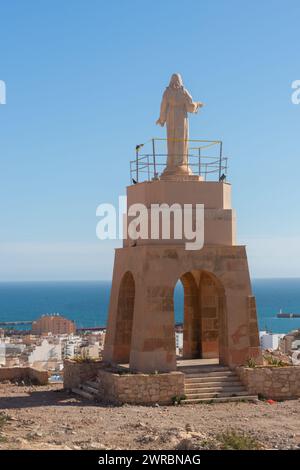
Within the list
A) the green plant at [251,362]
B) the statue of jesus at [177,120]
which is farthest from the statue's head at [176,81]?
the green plant at [251,362]

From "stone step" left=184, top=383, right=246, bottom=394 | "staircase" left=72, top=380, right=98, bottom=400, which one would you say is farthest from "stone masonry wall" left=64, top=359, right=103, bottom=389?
"stone step" left=184, top=383, right=246, bottom=394

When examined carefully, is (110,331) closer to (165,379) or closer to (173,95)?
(165,379)

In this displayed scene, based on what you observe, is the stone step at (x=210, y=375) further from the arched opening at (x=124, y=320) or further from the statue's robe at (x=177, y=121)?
the statue's robe at (x=177, y=121)

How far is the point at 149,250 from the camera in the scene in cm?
1992

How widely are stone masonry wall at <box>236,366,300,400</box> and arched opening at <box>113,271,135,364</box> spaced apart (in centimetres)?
392

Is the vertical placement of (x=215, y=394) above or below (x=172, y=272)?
below

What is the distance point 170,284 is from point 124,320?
119 inches

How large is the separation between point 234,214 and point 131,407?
6.31m

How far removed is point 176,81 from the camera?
2156cm

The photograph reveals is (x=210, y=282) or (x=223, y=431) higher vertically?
(x=210, y=282)

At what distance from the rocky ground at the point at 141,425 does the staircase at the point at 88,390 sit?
1.16 feet

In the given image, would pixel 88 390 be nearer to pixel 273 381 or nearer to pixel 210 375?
pixel 210 375

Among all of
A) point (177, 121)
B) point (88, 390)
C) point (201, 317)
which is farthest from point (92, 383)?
point (177, 121)
